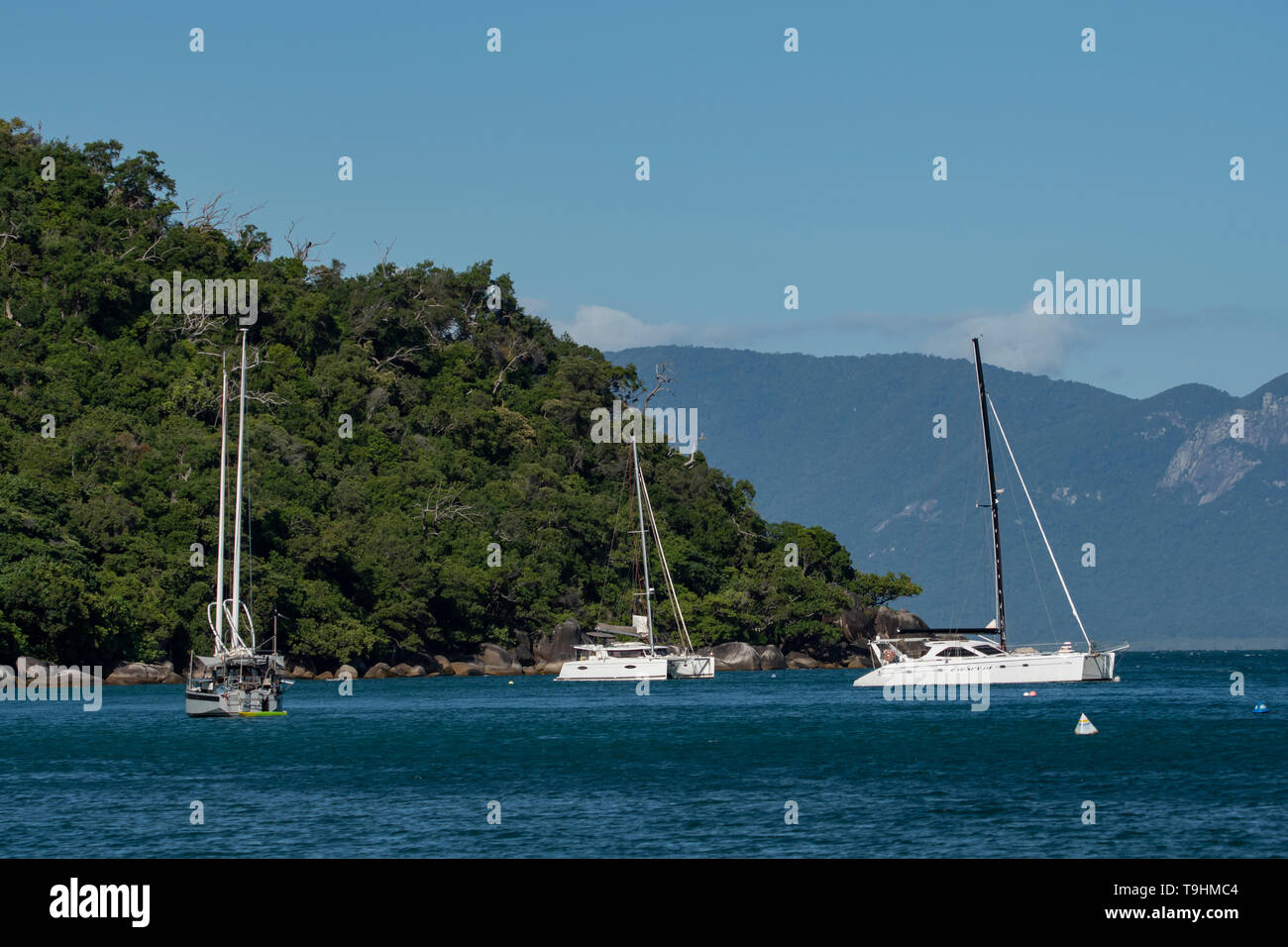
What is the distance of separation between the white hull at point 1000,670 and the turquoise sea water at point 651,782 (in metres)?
7.62

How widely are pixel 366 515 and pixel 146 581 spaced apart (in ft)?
93.8

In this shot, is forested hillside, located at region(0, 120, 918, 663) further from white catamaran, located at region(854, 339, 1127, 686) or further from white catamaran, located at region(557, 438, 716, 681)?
white catamaran, located at region(854, 339, 1127, 686)

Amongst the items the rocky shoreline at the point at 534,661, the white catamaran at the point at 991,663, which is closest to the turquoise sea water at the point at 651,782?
the white catamaran at the point at 991,663

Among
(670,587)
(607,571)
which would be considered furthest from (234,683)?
(607,571)

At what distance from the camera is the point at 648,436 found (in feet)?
493

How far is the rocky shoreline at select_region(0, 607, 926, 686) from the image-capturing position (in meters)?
93.5

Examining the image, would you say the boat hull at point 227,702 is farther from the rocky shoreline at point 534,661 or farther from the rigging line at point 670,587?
the rigging line at point 670,587

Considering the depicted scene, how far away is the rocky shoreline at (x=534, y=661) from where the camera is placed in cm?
9350

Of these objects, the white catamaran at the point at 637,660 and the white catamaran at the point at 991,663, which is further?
the white catamaran at the point at 637,660

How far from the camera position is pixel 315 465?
12644 centimetres
